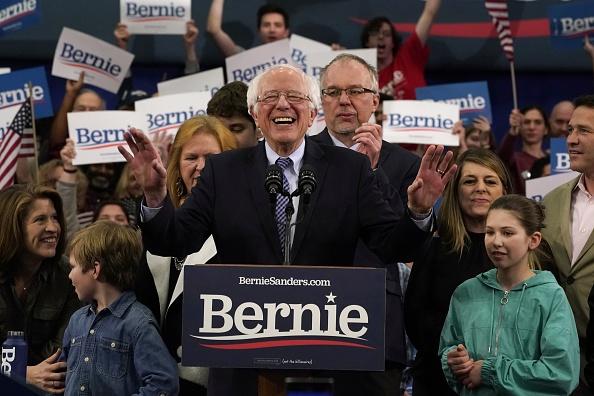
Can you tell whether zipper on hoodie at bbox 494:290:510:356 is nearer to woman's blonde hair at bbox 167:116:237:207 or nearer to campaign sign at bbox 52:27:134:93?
woman's blonde hair at bbox 167:116:237:207

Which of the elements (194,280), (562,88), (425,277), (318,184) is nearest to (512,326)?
(425,277)

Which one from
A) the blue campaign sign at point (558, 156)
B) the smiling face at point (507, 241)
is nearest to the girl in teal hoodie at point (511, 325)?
the smiling face at point (507, 241)

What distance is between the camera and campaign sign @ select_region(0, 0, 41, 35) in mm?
8789

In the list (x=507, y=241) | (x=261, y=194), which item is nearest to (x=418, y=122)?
(x=507, y=241)

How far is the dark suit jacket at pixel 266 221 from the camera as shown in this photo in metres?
4.10

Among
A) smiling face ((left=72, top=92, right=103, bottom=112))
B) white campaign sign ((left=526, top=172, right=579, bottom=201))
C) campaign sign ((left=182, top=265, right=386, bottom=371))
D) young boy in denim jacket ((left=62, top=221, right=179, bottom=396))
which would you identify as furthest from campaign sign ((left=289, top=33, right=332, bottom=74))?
campaign sign ((left=182, top=265, right=386, bottom=371))

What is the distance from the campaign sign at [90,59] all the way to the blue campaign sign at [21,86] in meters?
0.66

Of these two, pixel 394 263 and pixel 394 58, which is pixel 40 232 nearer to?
pixel 394 263

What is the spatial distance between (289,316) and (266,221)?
0.56 m

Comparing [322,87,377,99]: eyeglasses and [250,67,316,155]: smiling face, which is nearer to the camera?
[250,67,316,155]: smiling face

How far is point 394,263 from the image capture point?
4.59 m

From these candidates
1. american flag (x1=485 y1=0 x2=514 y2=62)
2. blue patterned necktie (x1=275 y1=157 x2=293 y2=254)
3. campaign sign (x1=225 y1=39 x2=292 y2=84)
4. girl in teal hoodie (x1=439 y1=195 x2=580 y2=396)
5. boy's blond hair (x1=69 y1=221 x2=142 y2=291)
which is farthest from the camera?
american flag (x1=485 y1=0 x2=514 y2=62)

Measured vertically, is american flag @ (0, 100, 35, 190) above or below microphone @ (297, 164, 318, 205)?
above

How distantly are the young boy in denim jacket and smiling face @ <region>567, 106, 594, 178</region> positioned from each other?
1.86 meters
